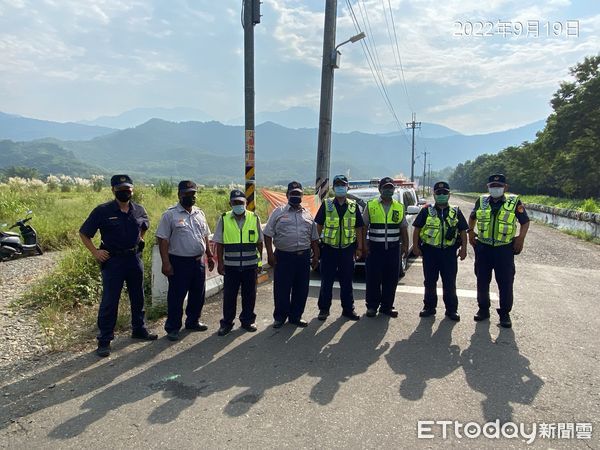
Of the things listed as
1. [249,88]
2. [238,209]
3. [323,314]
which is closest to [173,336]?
[238,209]

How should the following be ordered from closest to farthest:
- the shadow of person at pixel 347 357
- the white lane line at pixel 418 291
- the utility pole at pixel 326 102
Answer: the shadow of person at pixel 347 357 → the white lane line at pixel 418 291 → the utility pole at pixel 326 102

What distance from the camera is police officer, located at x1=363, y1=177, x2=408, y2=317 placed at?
18.6 feet

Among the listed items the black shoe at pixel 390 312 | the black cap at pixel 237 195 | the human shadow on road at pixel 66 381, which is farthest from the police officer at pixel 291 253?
the human shadow on road at pixel 66 381

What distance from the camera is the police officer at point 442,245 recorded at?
5.53 m

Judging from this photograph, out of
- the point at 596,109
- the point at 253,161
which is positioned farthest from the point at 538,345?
the point at 596,109

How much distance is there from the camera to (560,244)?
13.2 metres

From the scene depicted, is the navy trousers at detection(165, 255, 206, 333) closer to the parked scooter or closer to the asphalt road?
the asphalt road

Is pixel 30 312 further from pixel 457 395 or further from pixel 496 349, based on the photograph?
pixel 496 349

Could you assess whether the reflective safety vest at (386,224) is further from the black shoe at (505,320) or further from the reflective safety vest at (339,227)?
the black shoe at (505,320)

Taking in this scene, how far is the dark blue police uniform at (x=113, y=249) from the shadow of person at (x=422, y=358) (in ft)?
9.91

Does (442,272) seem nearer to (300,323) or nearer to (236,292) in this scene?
(300,323)

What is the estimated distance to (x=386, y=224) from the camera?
5.65 meters

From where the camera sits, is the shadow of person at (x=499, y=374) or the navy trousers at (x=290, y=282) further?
the navy trousers at (x=290, y=282)

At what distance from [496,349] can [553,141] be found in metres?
37.8
